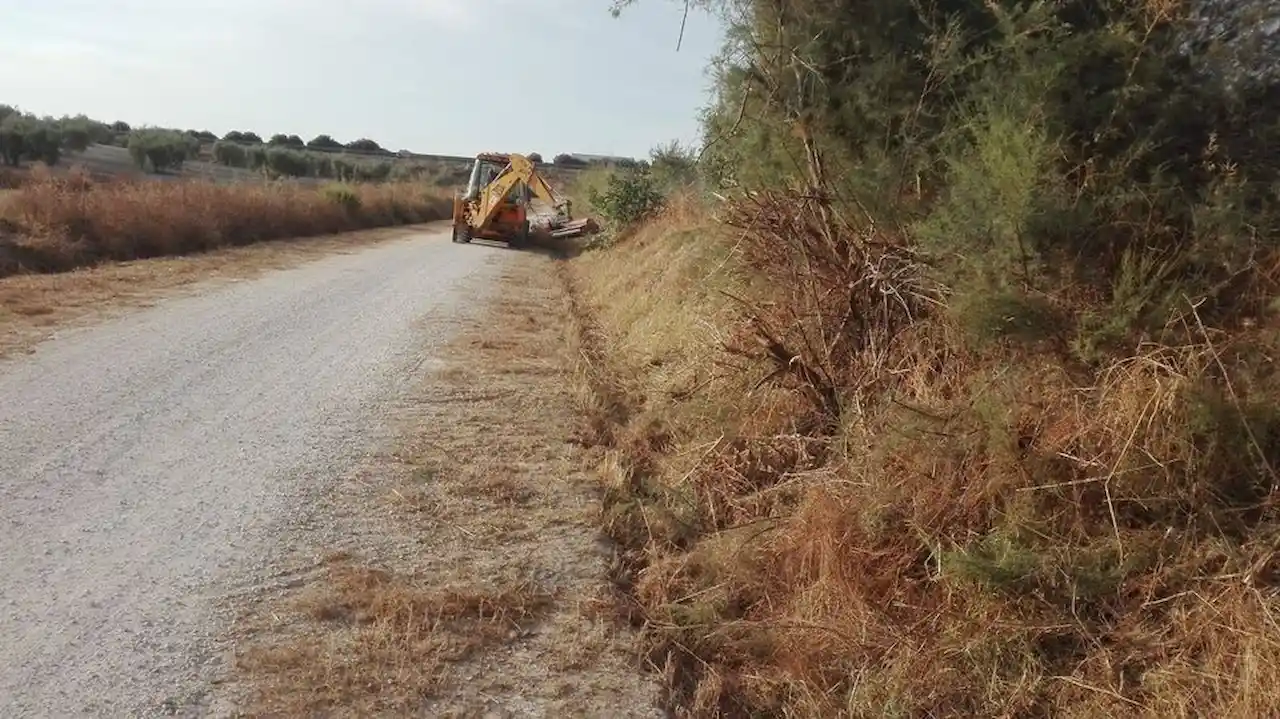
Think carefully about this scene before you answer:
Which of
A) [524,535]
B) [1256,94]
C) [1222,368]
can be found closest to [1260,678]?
[1222,368]

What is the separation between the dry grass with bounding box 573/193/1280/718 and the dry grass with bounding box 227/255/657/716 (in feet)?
1.03

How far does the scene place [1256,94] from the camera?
508 centimetres

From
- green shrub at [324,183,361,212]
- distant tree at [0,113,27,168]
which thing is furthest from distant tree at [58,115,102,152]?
green shrub at [324,183,361,212]

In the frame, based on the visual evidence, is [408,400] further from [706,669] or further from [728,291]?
[706,669]

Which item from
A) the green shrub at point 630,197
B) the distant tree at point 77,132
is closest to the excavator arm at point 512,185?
the green shrub at point 630,197

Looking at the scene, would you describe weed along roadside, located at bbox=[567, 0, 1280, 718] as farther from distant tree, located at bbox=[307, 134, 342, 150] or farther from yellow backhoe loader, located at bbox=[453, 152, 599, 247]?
distant tree, located at bbox=[307, 134, 342, 150]

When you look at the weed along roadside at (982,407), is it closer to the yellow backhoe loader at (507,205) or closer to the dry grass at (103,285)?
the dry grass at (103,285)

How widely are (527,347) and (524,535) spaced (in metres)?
5.57

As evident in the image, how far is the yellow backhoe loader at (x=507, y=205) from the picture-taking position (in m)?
25.1

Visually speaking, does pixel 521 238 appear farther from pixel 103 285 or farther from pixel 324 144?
pixel 324 144

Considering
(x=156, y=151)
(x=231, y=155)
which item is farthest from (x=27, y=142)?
(x=231, y=155)

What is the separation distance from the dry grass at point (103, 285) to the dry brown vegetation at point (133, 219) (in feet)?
1.79

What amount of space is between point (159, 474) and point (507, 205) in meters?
20.2

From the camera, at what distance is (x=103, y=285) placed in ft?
43.8
